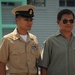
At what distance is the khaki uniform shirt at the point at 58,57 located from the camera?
430cm

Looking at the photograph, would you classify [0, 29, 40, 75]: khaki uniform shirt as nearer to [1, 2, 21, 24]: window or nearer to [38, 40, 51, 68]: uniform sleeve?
[38, 40, 51, 68]: uniform sleeve

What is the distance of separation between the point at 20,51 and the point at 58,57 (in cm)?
48

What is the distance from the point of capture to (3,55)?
420 centimetres

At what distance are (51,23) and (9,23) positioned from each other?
1004 millimetres

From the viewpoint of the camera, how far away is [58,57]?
430cm

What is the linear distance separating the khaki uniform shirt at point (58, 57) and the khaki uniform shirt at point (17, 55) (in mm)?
166

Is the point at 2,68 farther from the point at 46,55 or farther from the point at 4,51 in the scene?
the point at 46,55

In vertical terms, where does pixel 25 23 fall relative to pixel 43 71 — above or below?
above

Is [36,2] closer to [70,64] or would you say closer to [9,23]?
[9,23]

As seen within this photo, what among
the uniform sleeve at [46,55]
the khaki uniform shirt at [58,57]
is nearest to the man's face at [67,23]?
the khaki uniform shirt at [58,57]

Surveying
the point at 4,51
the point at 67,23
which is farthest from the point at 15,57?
the point at 67,23

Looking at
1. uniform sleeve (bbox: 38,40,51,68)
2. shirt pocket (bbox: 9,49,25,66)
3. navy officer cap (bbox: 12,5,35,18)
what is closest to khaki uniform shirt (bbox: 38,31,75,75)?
uniform sleeve (bbox: 38,40,51,68)

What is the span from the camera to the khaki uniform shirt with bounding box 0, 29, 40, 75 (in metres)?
4.20

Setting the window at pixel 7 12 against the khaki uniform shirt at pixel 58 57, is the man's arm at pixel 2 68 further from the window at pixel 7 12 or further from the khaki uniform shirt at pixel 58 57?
the window at pixel 7 12
